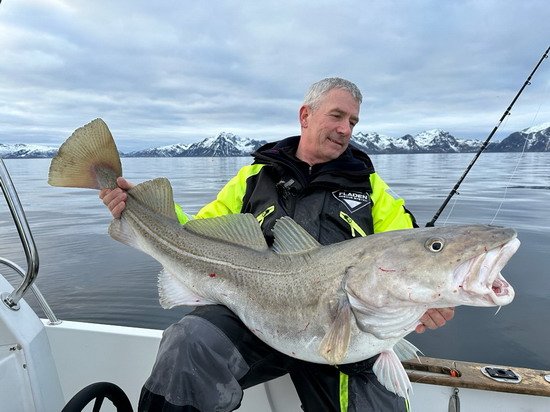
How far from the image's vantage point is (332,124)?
3.43 metres

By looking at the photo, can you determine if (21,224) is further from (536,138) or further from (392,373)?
(536,138)

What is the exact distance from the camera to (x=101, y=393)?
86.7 inches

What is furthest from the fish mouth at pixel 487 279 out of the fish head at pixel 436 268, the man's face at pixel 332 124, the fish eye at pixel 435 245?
the man's face at pixel 332 124

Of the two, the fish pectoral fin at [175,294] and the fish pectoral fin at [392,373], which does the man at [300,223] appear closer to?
the fish pectoral fin at [175,294]

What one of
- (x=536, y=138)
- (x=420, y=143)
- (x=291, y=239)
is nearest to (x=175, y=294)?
(x=291, y=239)

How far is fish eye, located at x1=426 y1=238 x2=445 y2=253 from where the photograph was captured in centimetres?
177

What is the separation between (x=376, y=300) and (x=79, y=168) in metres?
2.21

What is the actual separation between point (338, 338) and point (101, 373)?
226 cm

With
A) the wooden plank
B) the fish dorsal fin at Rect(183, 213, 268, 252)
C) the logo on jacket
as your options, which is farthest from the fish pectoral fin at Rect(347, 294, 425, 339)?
the logo on jacket

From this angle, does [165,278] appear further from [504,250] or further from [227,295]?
[504,250]

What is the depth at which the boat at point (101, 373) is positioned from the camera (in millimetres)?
2205

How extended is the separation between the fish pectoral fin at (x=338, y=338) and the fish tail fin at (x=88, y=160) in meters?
1.91

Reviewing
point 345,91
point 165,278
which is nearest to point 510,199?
point 345,91

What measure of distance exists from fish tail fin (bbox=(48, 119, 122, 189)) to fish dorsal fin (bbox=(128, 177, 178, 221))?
6.7 inches
